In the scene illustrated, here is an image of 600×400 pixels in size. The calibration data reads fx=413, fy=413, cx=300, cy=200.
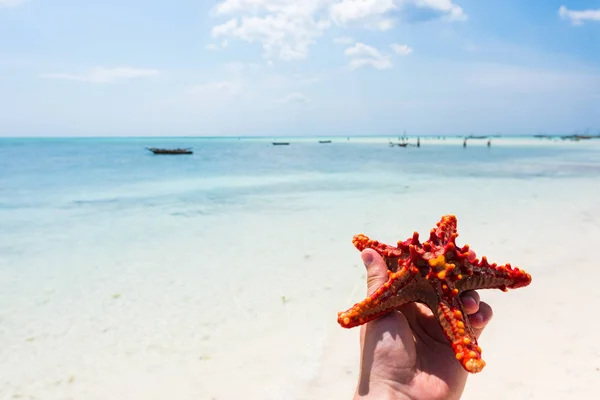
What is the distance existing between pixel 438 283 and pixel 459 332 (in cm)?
29

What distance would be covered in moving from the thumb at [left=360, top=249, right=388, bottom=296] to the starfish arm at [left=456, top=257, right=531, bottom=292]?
45 centimetres

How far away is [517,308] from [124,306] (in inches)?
235

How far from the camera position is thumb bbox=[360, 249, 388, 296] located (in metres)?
2.62

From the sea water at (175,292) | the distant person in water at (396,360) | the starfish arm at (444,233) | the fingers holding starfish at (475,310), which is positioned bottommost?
the sea water at (175,292)

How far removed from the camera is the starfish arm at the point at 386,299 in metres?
2.34

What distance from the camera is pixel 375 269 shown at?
2.67 m

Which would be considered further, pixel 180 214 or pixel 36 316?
pixel 180 214

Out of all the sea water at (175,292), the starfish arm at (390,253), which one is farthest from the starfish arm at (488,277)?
the sea water at (175,292)

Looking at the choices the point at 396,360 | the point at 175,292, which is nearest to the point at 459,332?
the point at 396,360

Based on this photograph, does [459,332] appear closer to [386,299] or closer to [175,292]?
[386,299]

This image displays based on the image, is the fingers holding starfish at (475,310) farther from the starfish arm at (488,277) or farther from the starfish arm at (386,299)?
the starfish arm at (386,299)

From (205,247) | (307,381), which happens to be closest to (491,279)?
(307,381)

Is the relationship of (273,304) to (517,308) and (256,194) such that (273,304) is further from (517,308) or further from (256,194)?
(256,194)

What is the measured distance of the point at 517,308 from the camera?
5887mm
